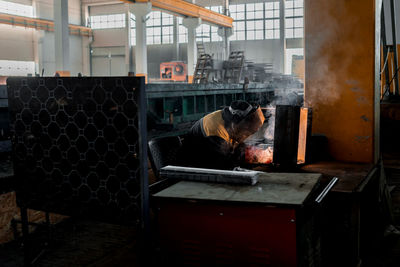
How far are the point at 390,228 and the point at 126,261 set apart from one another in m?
2.37

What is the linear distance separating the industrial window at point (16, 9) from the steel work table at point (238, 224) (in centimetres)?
2151

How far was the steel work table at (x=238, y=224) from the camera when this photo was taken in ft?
5.39

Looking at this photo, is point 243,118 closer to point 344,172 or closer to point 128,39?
point 344,172

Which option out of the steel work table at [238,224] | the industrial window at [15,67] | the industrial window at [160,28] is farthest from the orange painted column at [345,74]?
the industrial window at [160,28]

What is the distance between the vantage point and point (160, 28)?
2523 centimetres

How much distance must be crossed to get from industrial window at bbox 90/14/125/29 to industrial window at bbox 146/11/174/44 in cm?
171

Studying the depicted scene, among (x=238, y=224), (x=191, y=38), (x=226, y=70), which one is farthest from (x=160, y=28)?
(x=238, y=224)

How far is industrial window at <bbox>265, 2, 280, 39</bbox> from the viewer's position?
2320 centimetres

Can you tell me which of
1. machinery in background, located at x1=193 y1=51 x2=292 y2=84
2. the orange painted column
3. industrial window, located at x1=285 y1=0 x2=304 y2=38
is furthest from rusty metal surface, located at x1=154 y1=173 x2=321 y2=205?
industrial window, located at x1=285 y1=0 x2=304 y2=38

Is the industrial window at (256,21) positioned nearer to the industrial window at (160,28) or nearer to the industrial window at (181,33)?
the industrial window at (181,33)

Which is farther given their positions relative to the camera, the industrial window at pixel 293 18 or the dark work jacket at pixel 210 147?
the industrial window at pixel 293 18

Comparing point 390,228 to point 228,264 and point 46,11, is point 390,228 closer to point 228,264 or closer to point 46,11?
point 228,264

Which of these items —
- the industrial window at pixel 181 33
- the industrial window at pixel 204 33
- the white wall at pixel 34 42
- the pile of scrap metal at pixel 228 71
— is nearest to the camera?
the pile of scrap metal at pixel 228 71

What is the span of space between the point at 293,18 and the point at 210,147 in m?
21.5
